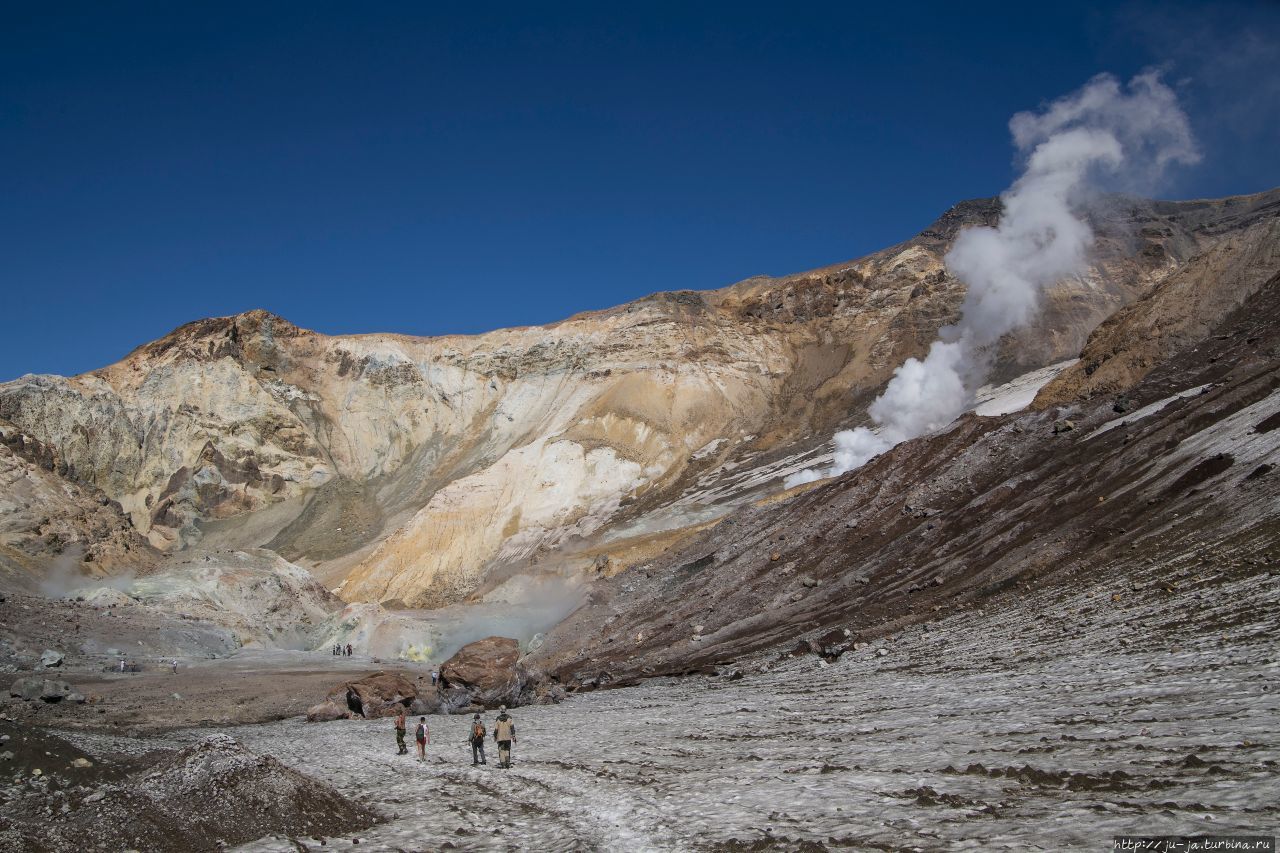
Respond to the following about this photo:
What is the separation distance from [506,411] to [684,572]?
80.6m

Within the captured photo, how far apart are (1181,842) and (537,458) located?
10513 cm

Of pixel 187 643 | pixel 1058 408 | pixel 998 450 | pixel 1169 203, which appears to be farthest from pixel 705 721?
pixel 1169 203

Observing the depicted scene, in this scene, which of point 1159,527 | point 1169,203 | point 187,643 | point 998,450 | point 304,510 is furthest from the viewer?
point 1169,203

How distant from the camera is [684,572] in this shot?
197 ft

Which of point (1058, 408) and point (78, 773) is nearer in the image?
point (78, 773)

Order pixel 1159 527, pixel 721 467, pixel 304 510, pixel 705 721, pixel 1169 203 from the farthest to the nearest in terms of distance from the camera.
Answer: pixel 1169 203 < pixel 304 510 < pixel 721 467 < pixel 1159 527 < pixel 705 721

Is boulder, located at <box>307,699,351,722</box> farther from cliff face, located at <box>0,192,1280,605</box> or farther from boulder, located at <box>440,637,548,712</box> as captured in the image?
cliff face, located at <box>0,192,1280,605</box>

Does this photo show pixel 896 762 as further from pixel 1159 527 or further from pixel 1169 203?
pixel 1169 203

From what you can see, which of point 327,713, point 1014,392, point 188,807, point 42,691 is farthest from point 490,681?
point 1014,392

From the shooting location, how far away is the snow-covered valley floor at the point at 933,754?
10852 millimetres

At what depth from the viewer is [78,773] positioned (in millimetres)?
14875

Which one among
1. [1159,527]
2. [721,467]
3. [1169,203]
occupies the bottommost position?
[1159,527]

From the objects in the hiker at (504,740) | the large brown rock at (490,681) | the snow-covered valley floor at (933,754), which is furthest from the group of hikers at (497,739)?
the large brown rock at (490,681)

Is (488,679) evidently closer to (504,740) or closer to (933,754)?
(504,740)
